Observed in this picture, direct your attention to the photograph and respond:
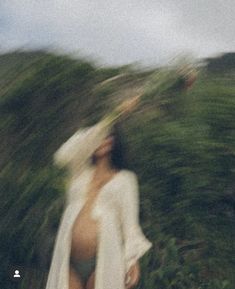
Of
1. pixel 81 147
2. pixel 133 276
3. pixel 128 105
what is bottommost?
pixel 133 276

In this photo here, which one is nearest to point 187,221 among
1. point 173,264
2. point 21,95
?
point 173,264

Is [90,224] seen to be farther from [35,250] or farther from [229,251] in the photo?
[229,251]

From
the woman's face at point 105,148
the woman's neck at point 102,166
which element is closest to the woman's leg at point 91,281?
the woman's neck at point 102,166

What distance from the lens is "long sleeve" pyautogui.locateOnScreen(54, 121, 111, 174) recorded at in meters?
6.88

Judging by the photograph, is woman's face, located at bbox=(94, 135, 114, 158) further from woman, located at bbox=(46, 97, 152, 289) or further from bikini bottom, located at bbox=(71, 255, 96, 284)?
bikini bottom, located at bbox=(71, 255, 96, 284)

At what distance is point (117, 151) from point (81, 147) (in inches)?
8.7

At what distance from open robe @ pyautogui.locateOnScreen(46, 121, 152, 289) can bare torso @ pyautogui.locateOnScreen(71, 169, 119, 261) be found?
0.02 meters

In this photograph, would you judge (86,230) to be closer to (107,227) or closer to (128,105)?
(107,227)

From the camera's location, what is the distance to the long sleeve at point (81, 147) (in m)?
6.88

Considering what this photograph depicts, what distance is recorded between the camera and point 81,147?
22.6 feet

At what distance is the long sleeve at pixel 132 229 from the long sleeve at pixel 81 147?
0.31m

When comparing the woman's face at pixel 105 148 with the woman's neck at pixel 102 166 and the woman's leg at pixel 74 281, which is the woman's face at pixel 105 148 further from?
the woman's leg at pixel 74 281

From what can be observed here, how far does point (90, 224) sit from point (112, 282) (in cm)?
37

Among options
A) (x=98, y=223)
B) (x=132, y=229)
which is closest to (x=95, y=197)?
(x=98, y=223)
